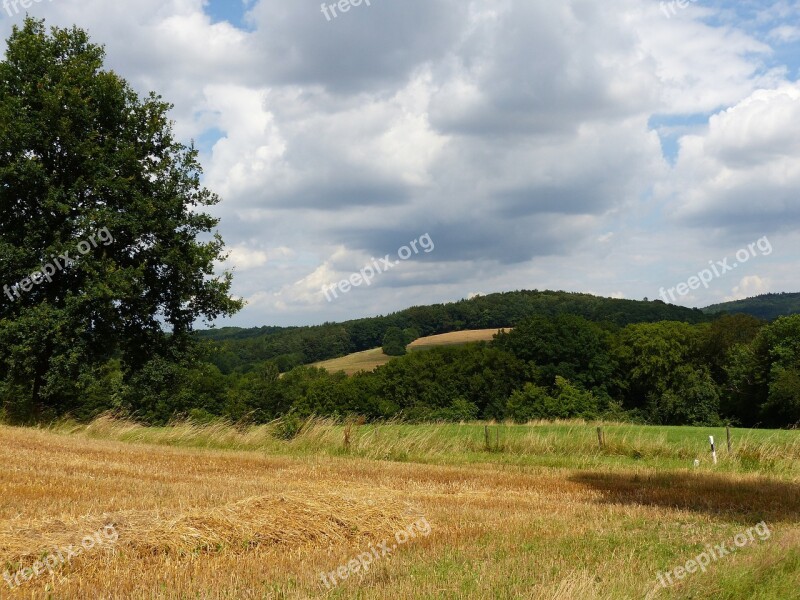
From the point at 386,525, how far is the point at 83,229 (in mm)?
21015

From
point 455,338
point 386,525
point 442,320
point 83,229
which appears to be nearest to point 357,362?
point 455,338

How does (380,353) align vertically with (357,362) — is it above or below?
above

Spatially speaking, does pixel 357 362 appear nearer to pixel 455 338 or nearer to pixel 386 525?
pixel 455 338

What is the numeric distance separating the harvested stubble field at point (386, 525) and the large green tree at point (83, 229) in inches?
306

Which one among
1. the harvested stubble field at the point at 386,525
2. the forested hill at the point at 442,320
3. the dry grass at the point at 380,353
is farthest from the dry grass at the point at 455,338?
the harvested stubble field at the point at 386,525

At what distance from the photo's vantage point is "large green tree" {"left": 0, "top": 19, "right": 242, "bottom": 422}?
24406 millimetres

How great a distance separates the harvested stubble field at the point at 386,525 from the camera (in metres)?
6.07

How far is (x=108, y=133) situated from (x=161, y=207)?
3709mm

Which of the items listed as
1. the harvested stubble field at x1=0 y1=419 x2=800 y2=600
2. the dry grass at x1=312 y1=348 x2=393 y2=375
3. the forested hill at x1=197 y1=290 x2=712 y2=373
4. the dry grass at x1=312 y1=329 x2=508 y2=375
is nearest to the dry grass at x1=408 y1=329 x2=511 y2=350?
the dry grass at x1=312 y1=329 x2=508 y2=375

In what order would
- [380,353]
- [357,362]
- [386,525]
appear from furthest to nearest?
[380,353] → [357,362] → [386,525]

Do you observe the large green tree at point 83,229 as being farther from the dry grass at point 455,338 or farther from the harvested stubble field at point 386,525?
the dry grass at point 455,338

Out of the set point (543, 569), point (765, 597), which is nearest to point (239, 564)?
point (543, 569)

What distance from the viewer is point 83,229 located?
2480cm

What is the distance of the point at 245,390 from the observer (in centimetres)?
7944
